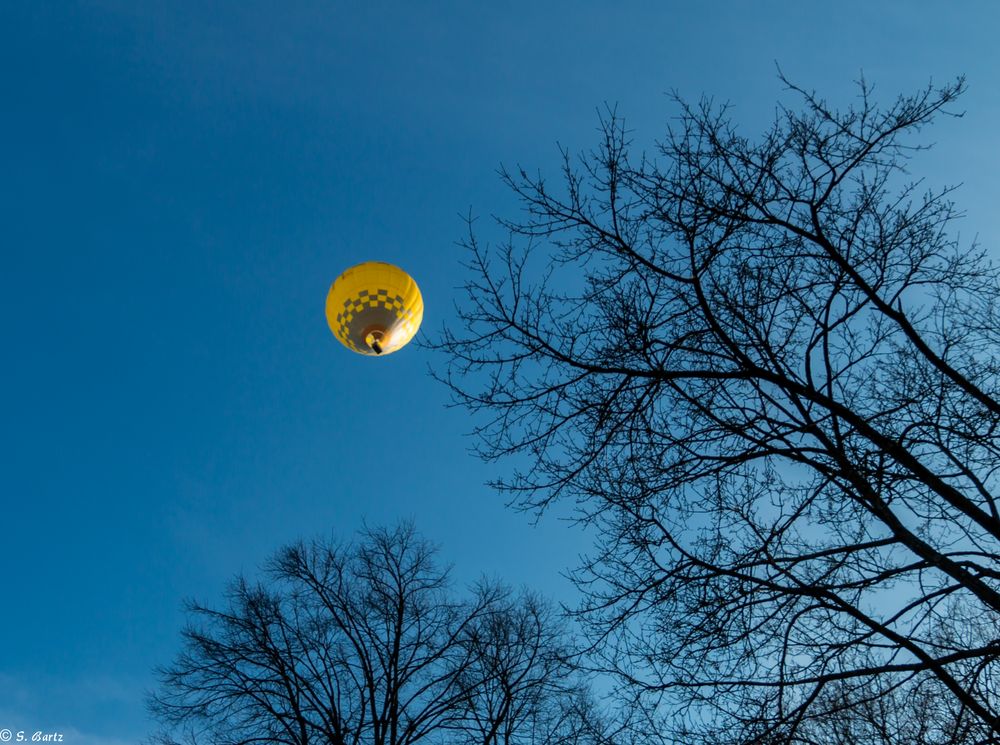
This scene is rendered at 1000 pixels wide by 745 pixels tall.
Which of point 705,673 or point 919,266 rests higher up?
point 919,266

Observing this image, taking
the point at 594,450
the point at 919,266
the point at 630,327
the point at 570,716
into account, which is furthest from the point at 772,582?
the point at 570,716

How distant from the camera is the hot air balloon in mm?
12539

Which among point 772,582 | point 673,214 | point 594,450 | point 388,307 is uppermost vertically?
point 388,307

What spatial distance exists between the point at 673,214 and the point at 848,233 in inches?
48.4

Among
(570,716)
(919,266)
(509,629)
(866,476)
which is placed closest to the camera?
(866,476)

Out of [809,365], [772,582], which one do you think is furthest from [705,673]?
[809,365]

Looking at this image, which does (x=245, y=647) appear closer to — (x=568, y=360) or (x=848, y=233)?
(x=568, y=360)

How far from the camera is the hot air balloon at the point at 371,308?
12.5 m

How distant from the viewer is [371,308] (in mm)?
12516

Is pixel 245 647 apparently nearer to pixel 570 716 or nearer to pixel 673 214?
pixel 570 716

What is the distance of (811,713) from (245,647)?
9.41 m

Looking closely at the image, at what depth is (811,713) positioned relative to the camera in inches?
207

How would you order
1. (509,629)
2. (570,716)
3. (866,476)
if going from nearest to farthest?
(866,476), (570,716), (509,629)

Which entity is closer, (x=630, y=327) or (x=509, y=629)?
(x=630, y=327)
